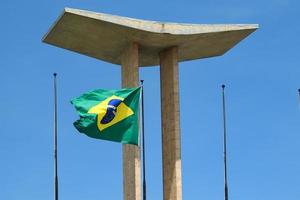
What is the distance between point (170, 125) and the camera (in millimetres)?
50312

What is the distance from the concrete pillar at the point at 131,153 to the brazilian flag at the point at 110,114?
236cm

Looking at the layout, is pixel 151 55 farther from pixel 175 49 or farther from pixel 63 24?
pixel 63 24

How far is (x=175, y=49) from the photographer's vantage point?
5134 centimetres

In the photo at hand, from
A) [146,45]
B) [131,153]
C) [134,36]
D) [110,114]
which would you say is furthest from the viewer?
[146,45]

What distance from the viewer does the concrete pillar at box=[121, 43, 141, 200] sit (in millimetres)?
47844

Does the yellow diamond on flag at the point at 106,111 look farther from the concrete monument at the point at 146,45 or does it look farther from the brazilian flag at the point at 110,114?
the concrete monument at the point at 146,45

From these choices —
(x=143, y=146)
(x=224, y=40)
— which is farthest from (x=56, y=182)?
(x=224, y=40)

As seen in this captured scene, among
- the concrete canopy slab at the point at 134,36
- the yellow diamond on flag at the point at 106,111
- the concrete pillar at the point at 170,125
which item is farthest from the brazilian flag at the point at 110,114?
the concrete pillar at the point at 170,125

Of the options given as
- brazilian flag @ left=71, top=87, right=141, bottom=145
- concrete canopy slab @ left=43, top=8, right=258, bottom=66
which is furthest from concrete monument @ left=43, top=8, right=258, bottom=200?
brazilian flag @ left=71, top=87, right=141, bottom=145

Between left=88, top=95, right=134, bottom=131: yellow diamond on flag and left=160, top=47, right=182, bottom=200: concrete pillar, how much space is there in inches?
173

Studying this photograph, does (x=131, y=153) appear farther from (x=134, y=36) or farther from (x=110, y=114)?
(x=134, y=36)

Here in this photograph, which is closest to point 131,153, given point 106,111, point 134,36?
point 106,111

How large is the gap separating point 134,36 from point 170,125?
5.17 metres

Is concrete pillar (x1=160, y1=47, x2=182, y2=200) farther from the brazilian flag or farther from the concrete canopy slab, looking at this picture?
the brazilian flag
